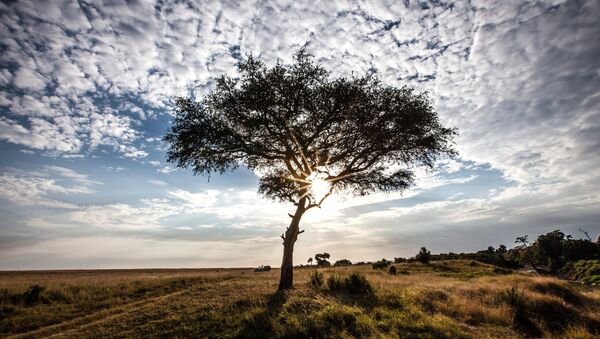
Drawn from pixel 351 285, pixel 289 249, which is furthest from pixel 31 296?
pixel 351 285

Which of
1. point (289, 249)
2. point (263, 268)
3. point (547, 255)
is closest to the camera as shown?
point (289, 249)

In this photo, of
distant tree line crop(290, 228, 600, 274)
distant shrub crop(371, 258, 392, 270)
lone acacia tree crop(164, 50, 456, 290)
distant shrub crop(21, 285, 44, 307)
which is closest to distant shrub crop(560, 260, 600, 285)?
distant tree line crop(290, 228, 600, 274)

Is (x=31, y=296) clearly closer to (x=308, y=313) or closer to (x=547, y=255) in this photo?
(x=308, y=313)

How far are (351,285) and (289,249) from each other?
13.8 ft

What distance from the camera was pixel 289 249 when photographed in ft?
64.6

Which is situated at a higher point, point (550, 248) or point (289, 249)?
point (289, 249)

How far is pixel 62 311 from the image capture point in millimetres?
17266

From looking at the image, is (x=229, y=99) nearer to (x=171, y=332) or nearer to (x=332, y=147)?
(x=332, y=147)

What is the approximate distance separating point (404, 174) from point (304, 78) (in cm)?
950

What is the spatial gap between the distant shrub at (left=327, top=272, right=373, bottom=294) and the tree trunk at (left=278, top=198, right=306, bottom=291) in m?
2.39

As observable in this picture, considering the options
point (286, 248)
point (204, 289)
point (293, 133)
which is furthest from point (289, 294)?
point (293, 133)

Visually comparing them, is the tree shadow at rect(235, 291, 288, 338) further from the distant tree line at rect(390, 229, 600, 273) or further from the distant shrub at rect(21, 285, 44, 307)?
the distant tree line at rect(390, 229, 600, 273)

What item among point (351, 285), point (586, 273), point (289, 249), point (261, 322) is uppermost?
point (289, 249)

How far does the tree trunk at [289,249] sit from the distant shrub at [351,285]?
2.39 meters
